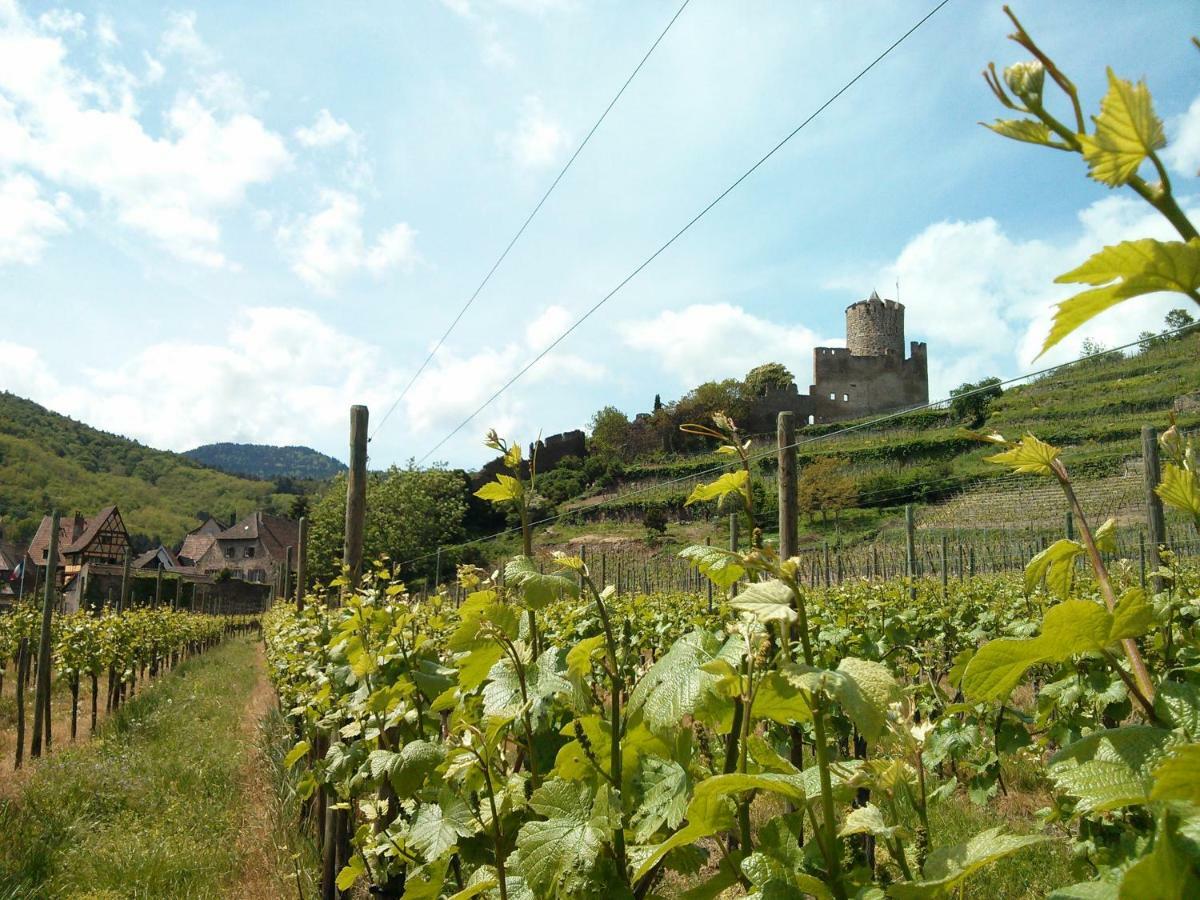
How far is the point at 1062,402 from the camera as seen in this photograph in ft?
172

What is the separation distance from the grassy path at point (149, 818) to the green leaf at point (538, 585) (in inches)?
154

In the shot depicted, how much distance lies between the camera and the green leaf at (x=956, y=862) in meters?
0.82

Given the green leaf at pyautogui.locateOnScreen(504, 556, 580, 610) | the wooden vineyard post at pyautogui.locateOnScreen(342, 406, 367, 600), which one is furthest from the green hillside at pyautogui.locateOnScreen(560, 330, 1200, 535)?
the green leaf at pyautogui.locateOnScreen(504, 556, 580, 610)

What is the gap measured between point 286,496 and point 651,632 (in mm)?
129817

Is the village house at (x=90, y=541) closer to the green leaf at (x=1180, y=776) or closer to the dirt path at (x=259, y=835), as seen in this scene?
the dirt path at (x=259, y=835)

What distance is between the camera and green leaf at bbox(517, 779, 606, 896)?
4.10 ft

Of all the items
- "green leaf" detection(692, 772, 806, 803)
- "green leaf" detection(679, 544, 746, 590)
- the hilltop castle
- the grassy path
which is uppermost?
the hilltop castle

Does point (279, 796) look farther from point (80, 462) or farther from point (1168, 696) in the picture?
point (80, 462)

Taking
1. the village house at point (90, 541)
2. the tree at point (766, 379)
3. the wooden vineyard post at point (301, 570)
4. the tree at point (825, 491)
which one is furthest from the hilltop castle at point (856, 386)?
the wooden vineyard post at point (301, 570)

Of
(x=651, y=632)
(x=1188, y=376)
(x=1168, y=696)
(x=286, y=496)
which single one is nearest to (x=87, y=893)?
(x=651, y=632)

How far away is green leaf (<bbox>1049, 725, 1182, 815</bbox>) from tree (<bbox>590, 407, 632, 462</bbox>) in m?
62.4

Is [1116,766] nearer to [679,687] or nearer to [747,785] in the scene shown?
[747,785]

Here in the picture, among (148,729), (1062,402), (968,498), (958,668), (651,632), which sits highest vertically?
(1062,402)

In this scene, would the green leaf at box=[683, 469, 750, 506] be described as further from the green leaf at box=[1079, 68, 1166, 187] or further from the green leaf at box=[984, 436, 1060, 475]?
the green leaf at box=[1079, 68, 1166, 187]
